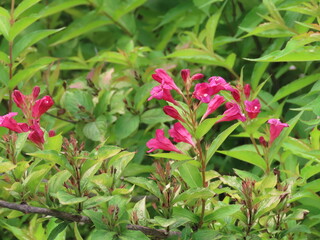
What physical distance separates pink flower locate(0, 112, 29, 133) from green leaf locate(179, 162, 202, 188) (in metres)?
0.41

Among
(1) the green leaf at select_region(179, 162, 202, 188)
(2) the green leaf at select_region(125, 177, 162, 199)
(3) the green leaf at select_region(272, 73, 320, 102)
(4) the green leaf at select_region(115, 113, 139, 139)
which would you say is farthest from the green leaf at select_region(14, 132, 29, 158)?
(3) the green leaf at select_region(272, 73, 320, 102)

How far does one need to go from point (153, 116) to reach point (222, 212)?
77 cm

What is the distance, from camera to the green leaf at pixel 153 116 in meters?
2.10

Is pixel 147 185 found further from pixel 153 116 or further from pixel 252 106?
pixel 153 116

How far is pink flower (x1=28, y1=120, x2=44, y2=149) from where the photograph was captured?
1.53 m

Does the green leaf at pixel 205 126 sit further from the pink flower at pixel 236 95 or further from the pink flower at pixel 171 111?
the pink flower at pixel 236 95

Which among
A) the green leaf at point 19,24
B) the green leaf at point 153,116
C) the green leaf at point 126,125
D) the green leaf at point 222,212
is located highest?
the green leaf at point 19,24

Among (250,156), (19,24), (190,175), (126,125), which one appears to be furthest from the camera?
(126,125)

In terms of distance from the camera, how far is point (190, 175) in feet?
4.82

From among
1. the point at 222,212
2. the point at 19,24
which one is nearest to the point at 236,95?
the point at 222,212

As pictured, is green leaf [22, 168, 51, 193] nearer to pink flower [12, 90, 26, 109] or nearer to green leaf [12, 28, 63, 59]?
pink flower [12, 90, 26, 109]

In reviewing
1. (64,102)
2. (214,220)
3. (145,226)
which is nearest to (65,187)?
(145,226)

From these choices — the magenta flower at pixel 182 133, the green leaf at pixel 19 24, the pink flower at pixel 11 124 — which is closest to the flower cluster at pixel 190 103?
the magenta flower at pixel 182 133

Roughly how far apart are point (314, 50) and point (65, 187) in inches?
27.8
